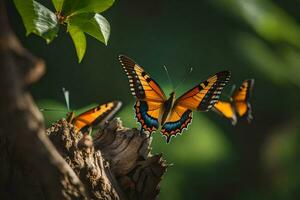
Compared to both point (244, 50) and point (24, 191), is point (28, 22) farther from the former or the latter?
point (244, 50)

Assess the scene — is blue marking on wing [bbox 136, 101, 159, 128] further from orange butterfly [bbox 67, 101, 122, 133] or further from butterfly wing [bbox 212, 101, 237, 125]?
butterfly wing [bbox 212, 101, 237, 125]

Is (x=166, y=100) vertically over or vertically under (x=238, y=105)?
over

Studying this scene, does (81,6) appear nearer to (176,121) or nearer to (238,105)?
(176,121)

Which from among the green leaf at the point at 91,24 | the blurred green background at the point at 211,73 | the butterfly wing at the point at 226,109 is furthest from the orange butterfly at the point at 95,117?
the blurred green background at the point at 211,73

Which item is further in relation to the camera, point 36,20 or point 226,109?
point 226,109

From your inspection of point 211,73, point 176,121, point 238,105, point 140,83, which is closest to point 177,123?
point 176,121

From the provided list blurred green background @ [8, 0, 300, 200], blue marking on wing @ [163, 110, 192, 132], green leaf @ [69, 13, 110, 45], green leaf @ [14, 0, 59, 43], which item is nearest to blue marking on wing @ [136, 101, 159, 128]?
blue marking on wing @ [163, 110, 192, 132]
